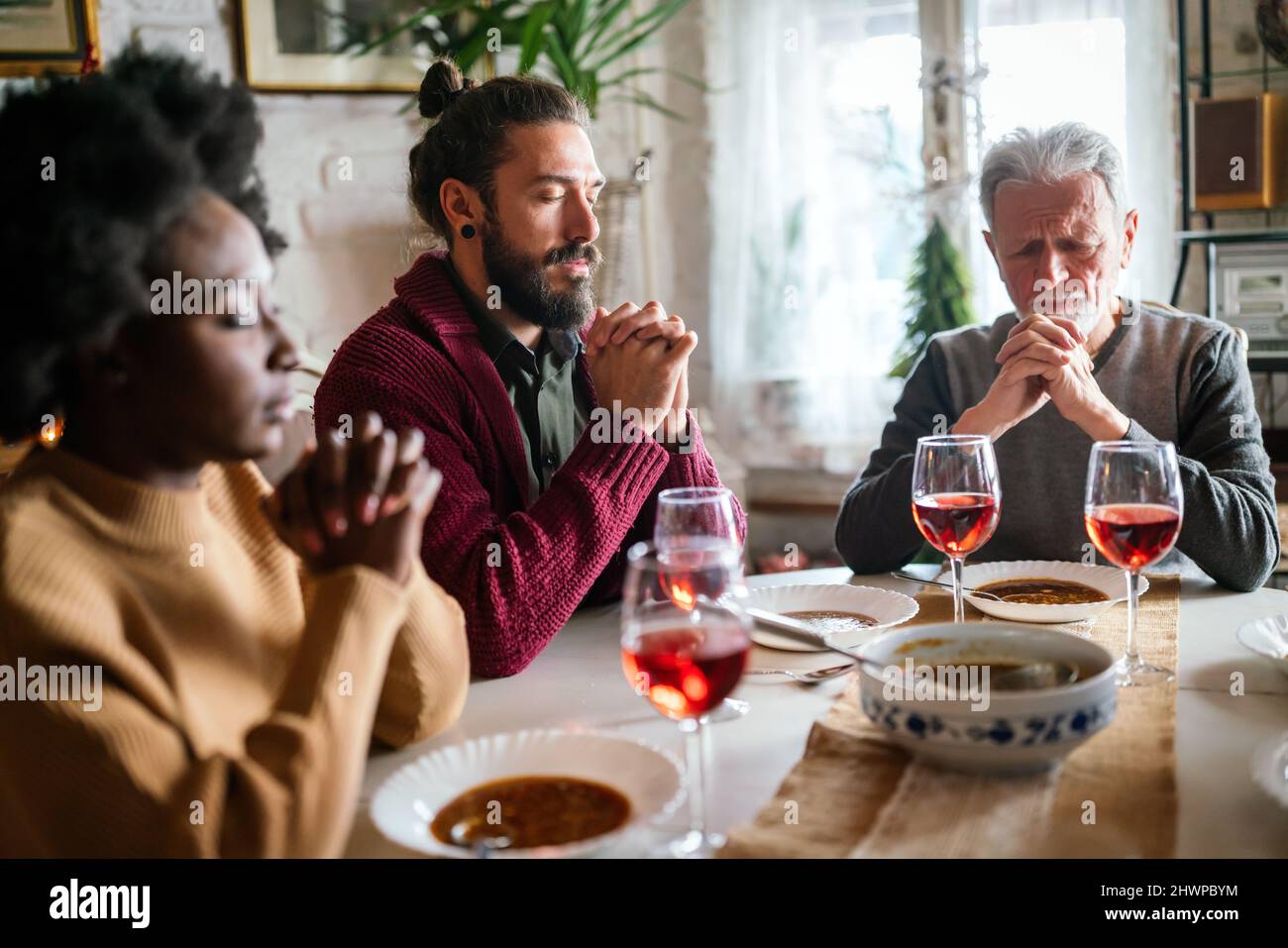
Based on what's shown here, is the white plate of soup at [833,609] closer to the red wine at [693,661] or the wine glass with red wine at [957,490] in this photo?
the wine glass with red wine at [957,490]

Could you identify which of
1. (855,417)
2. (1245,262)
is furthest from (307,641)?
(855,417)

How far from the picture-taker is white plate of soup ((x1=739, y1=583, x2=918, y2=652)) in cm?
124

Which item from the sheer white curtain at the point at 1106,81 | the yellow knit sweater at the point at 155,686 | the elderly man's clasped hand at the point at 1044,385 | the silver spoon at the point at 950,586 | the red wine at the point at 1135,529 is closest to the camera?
the yellow knit sweater at the point at 155,686

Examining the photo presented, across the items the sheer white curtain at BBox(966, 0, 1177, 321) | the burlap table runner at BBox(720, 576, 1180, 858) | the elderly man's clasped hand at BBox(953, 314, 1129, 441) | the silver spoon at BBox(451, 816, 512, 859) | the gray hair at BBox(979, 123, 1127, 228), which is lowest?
the burlap table runner at BBox(720, 576, 1180, 858)

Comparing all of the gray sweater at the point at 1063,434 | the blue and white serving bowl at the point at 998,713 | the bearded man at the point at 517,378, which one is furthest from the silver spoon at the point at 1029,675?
the gray sweater at the point at 1063,434

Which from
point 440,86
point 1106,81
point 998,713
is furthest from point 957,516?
point 1106,81

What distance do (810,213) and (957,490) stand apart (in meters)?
2.51

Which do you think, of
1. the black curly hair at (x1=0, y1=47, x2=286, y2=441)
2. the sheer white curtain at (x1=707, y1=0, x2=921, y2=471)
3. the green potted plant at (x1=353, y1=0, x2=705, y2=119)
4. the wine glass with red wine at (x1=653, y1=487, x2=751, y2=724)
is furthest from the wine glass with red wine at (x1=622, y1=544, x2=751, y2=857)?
the sheer white curtain at (x1=707, y1=0, x2=921, y2=471)

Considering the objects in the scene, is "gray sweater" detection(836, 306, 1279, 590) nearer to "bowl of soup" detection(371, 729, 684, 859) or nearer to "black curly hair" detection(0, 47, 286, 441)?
"bowl of soup" detection(371, 729, 684, 859)

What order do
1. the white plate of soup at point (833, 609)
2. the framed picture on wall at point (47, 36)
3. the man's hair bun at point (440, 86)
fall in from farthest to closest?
the framed picture on wall at point (47, 36) → the man's hair bun at point (440, 86) → the white plate of soup at point (833, 609)

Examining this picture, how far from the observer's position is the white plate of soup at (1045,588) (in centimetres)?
127

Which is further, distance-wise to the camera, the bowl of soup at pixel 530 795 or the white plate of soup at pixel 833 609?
the white plate of soup at pixel 833 609

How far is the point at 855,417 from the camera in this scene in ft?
11.8

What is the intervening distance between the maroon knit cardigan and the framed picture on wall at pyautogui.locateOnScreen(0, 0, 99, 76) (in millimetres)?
1799
